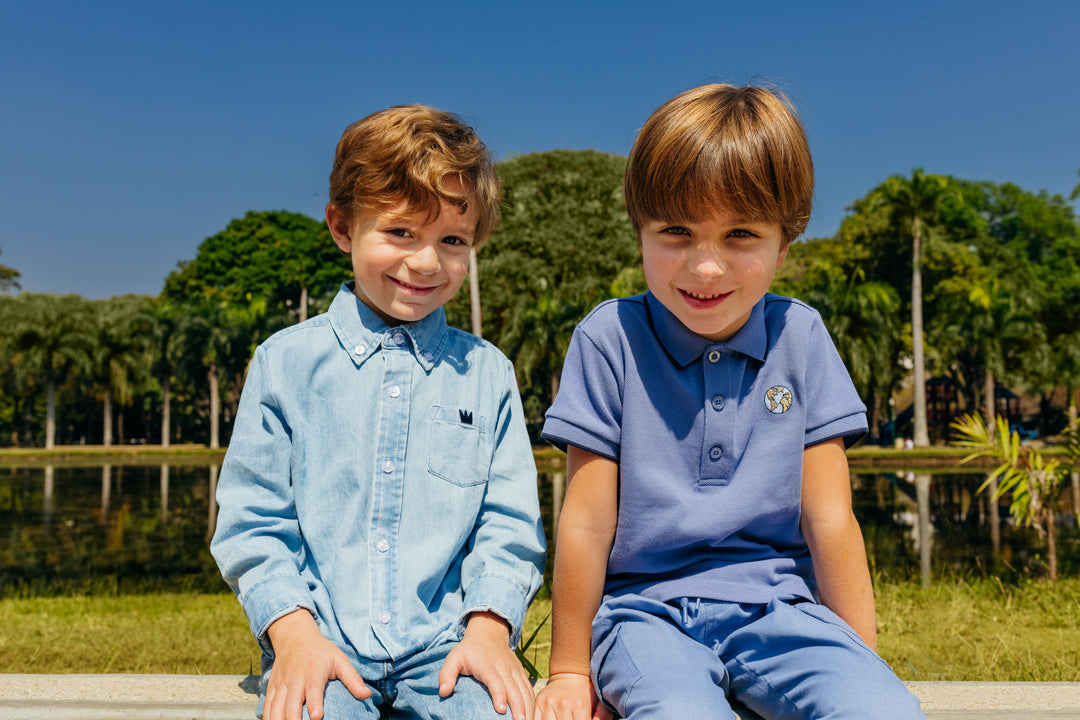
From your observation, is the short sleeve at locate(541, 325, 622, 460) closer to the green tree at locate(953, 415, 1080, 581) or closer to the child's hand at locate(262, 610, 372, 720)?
the child's hand at locate(262, 610, 372, 720)

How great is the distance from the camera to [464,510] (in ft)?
6.46

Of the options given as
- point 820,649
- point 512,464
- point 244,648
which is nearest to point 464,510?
point 512,464

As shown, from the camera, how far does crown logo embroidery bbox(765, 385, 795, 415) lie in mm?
1943

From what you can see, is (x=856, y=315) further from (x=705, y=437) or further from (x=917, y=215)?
(x=705, y=437)

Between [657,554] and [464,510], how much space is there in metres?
0.47

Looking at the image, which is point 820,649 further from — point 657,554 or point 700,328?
point 700,328

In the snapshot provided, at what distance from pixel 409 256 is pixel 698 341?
0.72 m

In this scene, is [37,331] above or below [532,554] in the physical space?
above

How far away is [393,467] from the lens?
193 cm

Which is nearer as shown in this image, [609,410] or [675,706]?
[675,706]

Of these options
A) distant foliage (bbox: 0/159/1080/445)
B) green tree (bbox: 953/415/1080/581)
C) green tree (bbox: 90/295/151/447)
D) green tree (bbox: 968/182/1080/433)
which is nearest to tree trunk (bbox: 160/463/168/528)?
distant foliage (bbox: 0/159/1080/445)

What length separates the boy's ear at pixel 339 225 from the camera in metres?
2.11

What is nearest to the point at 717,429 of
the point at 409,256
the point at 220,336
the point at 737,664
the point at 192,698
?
the point at 737,664

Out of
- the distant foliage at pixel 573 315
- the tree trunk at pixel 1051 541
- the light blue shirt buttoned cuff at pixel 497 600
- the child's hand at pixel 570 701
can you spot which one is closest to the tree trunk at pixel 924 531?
the tree trunk at pixel 1051 541
